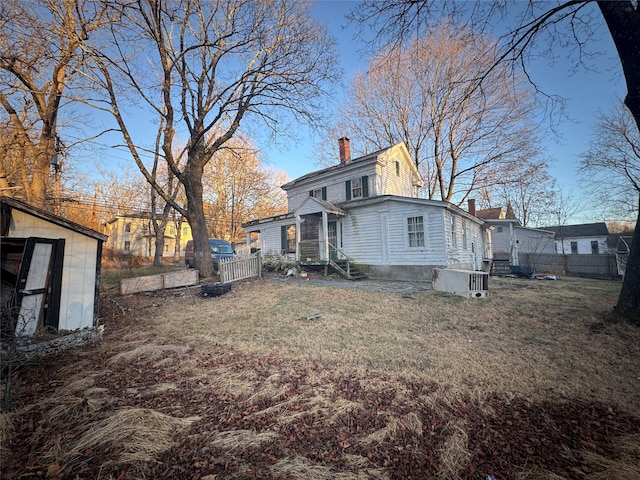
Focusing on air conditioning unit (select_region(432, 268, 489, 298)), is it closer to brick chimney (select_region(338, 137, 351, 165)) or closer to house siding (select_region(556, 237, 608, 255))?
brick chimney (select_region(338, 137, 351, 165))

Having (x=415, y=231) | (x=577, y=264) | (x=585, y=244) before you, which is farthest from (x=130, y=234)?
(x=585, y=244)

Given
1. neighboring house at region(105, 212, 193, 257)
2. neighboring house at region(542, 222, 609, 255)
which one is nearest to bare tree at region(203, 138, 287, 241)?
neighboring house at region(105, 212, 193, 257)

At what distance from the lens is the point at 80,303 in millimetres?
4922

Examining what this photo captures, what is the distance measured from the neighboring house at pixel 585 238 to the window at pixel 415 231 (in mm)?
32800

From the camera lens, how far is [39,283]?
14.4ft

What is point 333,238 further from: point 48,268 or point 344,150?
point 48,268

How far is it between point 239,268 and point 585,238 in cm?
4586

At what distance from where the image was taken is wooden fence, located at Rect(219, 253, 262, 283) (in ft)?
36.8

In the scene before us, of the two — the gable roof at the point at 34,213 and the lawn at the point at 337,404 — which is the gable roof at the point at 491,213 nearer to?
the lawn at the point at 337,404

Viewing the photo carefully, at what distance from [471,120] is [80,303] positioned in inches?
910

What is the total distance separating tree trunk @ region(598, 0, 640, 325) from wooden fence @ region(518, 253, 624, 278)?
1361 centimetres

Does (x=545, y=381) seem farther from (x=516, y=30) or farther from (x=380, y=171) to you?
(x=380, y=171)

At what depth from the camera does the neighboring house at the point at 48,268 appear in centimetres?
425

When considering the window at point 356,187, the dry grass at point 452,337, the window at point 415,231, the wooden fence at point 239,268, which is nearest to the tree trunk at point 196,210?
the wooden fence at point 239,268
